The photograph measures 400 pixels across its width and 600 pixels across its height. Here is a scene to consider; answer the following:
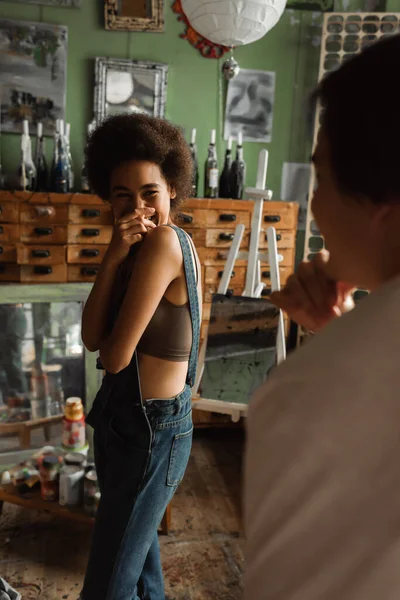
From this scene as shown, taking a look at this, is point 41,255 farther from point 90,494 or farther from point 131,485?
point 131,485

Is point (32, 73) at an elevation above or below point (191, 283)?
above

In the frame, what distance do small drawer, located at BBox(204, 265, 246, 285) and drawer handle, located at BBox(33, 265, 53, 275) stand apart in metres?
0.85

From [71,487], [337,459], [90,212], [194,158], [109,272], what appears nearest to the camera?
[337,459]

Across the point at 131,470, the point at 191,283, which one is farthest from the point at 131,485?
the point at 191,283

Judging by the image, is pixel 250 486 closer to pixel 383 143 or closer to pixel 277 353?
pixel 383 143

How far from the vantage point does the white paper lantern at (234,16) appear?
2090mm

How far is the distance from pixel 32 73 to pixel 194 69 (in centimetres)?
97

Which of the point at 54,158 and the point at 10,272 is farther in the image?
the point at 54,158

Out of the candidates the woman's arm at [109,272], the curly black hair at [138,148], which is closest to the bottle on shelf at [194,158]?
the curly black hair at [138,148]

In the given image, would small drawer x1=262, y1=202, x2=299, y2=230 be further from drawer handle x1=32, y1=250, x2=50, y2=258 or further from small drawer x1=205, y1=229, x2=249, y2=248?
drawer handle x1=32, y1=250, x2=50, y2=258

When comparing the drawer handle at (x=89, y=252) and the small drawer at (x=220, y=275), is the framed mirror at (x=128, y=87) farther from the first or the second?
the small drawer at (x=220, y=275)

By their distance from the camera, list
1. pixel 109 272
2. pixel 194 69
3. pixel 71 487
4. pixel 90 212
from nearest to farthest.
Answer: pixel 109 272, pixel 71 487, pixel 90 212, pixel 194 69

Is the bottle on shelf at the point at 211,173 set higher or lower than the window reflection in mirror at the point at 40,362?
higher

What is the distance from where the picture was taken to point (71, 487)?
6.63 feet
